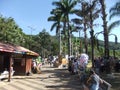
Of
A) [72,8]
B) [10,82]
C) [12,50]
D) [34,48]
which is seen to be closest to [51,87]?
[10,82]

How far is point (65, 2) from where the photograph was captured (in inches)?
2231

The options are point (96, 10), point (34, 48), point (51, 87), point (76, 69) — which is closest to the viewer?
point (51, 87)

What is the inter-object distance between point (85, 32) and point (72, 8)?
5.17 meters

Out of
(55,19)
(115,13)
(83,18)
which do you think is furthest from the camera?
(55,19)

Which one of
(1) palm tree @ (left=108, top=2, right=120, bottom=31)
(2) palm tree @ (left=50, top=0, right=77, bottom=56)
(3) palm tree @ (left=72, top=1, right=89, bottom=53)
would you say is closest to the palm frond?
(1) palm tree @ (left=108, top=2, right=120, bottom=31)

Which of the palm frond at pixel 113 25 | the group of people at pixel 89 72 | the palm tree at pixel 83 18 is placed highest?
the palm tree at pixel 83 18

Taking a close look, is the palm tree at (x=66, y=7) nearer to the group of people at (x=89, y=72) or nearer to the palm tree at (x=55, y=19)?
the palm tree at (x=55, y=19)

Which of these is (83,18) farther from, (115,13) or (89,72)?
(89,72)

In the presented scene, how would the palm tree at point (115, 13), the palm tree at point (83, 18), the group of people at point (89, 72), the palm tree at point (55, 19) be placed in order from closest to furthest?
1. the group of people at point (89, 72)
2. the palm tree at point (115, 13)
3. the palm tree at point (83, 18)
4. the palm tree at point (55, 19)

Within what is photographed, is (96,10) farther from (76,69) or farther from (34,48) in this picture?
(34,48)

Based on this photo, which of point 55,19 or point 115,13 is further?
point 55,19

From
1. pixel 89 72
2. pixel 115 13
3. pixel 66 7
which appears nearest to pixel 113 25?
pixel 115 13

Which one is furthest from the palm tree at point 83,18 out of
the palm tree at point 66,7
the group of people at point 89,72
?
the group of people at point 89,72

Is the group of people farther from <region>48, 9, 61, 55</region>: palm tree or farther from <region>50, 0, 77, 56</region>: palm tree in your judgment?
<region>48, 9, 61, 55</region>: palm tree
